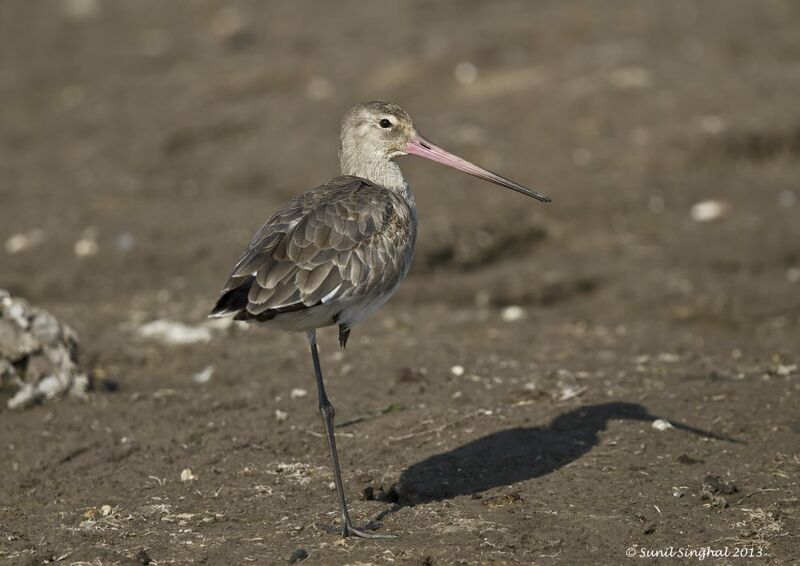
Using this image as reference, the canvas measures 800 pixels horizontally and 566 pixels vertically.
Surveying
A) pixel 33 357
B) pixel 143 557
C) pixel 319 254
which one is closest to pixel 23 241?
pixel 33 357

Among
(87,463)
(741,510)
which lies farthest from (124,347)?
(741,510)

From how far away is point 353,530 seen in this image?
5.91 metres

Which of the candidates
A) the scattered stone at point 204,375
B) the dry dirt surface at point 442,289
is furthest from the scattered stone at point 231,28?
the scattered stone at point 204,375

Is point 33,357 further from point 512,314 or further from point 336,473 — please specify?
point 512,314

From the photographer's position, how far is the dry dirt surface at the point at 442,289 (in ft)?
20.6

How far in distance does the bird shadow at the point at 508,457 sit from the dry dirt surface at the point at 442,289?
0.07 ft

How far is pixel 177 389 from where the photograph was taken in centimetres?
851

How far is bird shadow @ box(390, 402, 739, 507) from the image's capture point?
6.57 m

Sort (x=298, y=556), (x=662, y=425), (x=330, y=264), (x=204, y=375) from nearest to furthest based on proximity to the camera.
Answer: (x=298, y=556)
(x=330, y=264)
(x=662, y=425)
(x=204, y=375)

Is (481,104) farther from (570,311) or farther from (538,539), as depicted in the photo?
(538,539)

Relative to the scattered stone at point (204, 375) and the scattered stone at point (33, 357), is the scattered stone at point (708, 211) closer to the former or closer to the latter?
the scattered stone at point (204, 375)

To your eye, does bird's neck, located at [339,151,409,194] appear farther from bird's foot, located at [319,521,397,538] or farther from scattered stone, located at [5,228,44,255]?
scattered stone, located at [5,228,44,255]

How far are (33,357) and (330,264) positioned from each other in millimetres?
3013

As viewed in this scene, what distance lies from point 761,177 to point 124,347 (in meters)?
6.93
